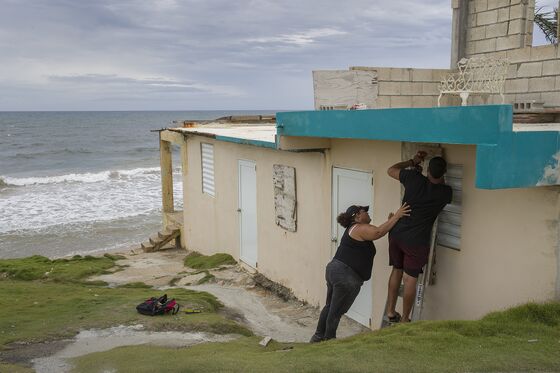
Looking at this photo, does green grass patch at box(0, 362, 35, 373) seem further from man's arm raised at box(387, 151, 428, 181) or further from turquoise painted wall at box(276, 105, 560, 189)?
turquoise painted wall at box(276, 105, 560, 189)

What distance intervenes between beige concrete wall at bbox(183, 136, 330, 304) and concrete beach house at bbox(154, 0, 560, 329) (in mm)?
30

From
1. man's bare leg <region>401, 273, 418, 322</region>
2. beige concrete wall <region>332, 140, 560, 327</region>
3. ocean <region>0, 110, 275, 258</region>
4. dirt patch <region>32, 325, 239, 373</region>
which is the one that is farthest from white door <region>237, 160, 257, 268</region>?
ocean <region>0, 110, 275, 258</region>

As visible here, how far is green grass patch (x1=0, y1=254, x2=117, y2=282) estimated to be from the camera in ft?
36.9

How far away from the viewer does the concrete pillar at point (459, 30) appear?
999cm

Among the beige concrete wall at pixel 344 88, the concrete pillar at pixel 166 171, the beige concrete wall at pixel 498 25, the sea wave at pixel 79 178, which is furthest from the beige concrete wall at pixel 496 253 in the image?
the sea wave at pixel 79 178

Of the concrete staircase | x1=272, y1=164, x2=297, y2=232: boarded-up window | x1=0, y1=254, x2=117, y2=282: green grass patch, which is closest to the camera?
x1=272, y1=164, x2=297, y2=232: boarded-up window

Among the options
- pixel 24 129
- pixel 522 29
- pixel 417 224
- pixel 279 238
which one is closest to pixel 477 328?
pixel 417 224

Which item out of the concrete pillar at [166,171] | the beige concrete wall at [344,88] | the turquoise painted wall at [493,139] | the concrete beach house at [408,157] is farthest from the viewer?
the concrete pillar at [166,171]

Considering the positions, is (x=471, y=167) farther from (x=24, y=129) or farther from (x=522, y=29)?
(x=24, y=129)

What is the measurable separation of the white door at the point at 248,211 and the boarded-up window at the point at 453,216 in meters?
4.69

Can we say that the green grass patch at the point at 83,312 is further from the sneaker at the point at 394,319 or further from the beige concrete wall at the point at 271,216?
the sneaker at the point at 394,319

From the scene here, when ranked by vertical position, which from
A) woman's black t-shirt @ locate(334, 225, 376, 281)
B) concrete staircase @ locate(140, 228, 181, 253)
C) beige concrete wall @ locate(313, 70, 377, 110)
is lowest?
concrete staircase @ locate(140, 228, 181, 253)

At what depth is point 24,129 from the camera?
8000 centimetres

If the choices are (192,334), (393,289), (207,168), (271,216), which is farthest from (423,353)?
(207,168)
